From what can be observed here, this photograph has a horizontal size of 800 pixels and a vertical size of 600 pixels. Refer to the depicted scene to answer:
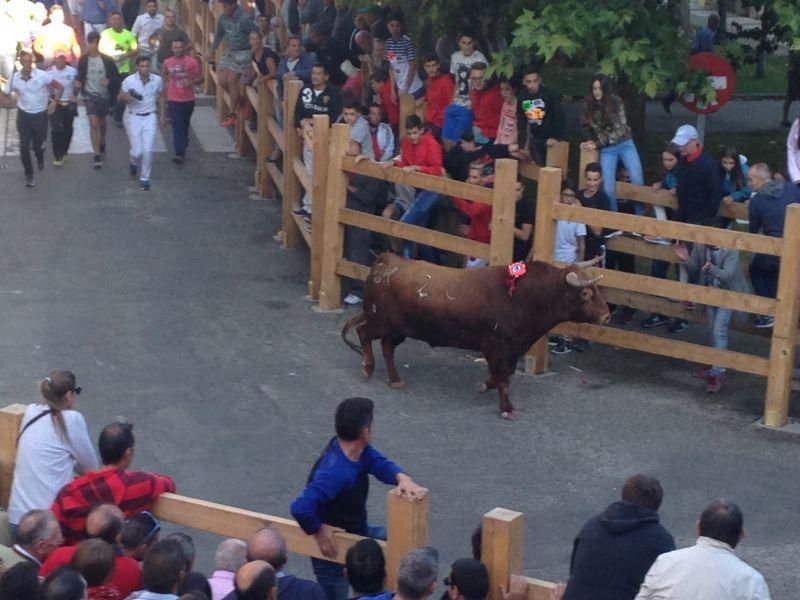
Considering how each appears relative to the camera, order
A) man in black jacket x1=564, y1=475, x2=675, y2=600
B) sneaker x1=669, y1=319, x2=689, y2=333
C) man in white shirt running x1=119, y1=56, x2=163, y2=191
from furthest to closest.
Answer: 1. man in white shirt running x1=119, y1=56, x2=163, y2=191
2. sneaker x1=669, y1=319, x2=689, y2=333
3. man in black jacket x1=564, y1=475, x2=675, y2=600

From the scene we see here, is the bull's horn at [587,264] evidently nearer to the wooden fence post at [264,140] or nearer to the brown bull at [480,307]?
the brown bull at [480,307]

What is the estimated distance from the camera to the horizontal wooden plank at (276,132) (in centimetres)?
1605

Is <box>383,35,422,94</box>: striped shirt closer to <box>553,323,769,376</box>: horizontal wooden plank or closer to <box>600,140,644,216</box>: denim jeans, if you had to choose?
<box>600,140,644,216</box>: denim jeans

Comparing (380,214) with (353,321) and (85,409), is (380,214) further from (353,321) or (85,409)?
(85,409)

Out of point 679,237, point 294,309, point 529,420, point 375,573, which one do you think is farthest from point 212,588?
point 294,309

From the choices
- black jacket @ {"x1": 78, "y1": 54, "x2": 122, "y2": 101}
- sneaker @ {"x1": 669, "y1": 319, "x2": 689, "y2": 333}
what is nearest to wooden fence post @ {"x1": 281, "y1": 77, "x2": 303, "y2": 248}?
black jacket @ {"x1": 78, "y1": 54, "x2": 122, "y2": 101}

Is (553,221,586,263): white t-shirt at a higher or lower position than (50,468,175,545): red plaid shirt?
higher

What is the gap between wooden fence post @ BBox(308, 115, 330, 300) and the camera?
520 inches

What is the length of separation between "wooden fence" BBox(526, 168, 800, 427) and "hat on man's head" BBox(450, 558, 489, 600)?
536cm

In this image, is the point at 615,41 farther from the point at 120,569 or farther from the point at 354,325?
the point at 120,569

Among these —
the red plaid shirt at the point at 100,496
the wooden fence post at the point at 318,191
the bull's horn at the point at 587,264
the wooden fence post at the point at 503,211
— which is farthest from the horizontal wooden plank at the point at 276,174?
the red plaid shirt at the point at 100,496

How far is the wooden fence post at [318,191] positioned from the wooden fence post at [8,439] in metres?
6.46

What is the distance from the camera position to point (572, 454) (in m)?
10.1

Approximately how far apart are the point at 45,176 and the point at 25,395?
710 centimetres
